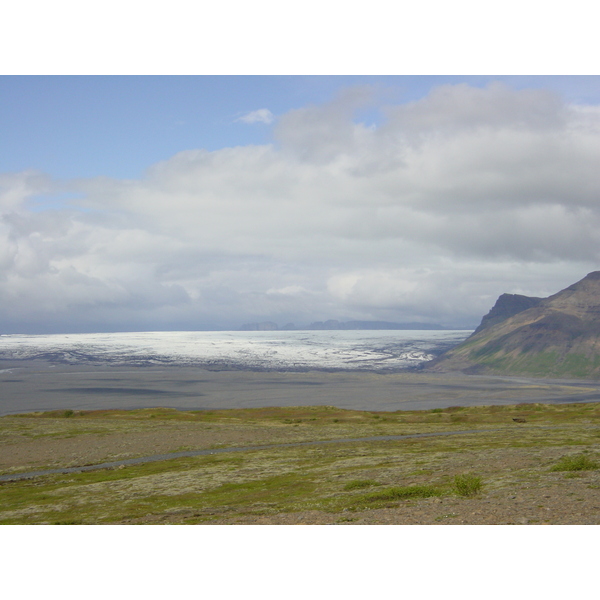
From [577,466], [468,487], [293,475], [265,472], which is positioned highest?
[468,487]

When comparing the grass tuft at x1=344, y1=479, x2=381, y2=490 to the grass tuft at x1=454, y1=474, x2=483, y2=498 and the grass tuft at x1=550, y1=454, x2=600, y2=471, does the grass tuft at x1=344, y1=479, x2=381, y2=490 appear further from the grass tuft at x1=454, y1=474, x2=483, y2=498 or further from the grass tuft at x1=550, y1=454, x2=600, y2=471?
the grass tuft at x1=550, y1=454, x2=600, y2=471

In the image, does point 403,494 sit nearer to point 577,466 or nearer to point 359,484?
point 359,484

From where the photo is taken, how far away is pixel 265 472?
50.7 m

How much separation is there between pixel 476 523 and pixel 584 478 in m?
14.1

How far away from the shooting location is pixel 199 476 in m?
49.5

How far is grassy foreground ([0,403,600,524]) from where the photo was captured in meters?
33.7

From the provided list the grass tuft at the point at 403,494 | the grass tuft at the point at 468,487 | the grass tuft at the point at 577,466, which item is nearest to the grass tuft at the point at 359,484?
the grass tuft at the point at 403,494

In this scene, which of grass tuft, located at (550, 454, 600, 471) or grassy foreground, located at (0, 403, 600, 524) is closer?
grassy foreground, located at (0, 403, 600, 524)

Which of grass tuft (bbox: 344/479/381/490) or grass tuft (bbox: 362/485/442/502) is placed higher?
grass tuft (bbox: 362/485/442/502)

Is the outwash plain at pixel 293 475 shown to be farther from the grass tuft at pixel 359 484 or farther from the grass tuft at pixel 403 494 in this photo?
the grass tuft at pixel 359 484

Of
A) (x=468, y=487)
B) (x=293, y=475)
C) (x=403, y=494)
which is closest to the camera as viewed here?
(x=468, y=487)

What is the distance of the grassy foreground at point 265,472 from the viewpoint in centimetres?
3366

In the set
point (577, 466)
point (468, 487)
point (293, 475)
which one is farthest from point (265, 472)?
point (577, 466)

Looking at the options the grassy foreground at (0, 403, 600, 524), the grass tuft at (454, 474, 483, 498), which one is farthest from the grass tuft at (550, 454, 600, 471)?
the grass tuft at (454, 474, 483, 498)
